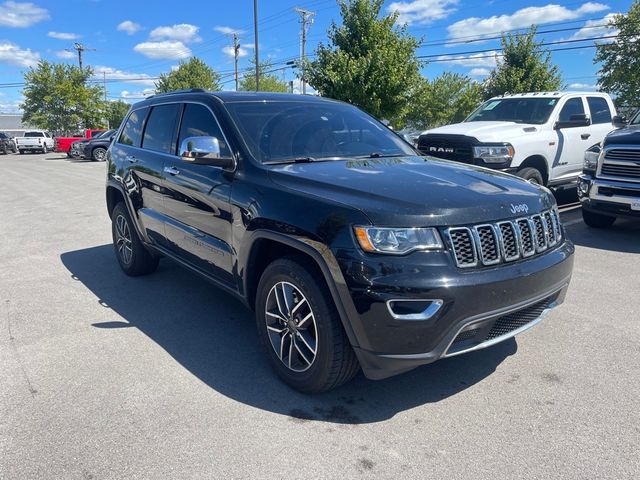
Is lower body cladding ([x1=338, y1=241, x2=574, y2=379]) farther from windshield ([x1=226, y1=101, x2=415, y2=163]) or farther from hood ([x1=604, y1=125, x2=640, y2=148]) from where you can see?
hood ([x1=604, y1=125, x2=640, y2=148])

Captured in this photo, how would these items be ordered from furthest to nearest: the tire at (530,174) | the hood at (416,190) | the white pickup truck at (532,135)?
the tire at (530,174)
the white pickup truck at (532,135)
the hood at (416,190)

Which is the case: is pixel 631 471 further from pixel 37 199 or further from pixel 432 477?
pixel 37 199

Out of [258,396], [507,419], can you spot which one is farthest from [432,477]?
[258,396]

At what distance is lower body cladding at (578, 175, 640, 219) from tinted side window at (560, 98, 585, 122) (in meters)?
1.82

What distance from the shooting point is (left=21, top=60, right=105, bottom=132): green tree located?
45500 millimetres

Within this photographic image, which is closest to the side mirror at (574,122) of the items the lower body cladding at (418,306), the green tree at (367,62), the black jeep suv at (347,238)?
the black jeep suv at (347,238)

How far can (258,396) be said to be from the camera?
3115 millimetres

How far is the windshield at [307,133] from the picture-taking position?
3678mm

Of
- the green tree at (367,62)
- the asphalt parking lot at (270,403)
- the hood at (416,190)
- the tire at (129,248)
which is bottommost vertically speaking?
the asphalt parking lot at (270,403)

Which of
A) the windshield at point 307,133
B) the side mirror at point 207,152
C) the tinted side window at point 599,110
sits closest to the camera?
the side mirror at point 207,152

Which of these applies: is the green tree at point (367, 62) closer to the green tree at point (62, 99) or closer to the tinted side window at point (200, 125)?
the tinted side window at point (200, 125)

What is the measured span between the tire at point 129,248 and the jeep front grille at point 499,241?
3608mm

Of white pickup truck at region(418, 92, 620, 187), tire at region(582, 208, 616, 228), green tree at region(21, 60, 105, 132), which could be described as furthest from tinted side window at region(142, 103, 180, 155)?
green tree at region(21, 60, 105, 132)

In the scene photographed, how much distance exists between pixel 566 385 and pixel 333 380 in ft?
→ 4.80
